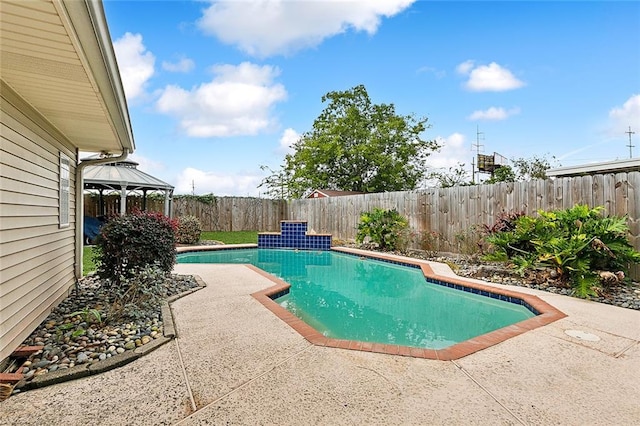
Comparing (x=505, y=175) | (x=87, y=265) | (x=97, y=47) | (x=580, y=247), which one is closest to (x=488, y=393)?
(x=97, y=47)

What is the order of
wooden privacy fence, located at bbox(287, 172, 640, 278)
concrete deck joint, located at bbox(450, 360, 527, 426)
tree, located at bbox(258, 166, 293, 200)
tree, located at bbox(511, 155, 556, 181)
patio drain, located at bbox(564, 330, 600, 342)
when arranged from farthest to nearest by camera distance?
1. tree, located at bbox(258, 166, 293, 200)
2. tree, located at bbox(511, 155, 556, 181)
3. wooden privacy fence, located at bbox(287, 172, 640, 278)
4. patio drain, located at bbox(564, 330, 600, 342)
5. concrete deck joint, located at bbox(450, 360, 527, 426)

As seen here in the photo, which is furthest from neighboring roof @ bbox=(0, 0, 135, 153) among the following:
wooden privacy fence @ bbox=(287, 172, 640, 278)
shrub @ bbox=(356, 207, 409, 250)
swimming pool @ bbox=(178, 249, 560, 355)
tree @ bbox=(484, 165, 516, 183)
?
tree @ bbox=(484, 165, 516, 183)

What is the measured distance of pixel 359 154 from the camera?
72.6 feet

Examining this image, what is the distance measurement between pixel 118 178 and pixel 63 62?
11.5 m

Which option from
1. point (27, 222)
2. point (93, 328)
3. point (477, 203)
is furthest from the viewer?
point (477, 203)

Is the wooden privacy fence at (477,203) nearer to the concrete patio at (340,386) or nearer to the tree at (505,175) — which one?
the concrete patio at (340,386)

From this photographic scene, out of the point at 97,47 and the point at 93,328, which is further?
the point at 93,328

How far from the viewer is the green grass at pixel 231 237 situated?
14.2m

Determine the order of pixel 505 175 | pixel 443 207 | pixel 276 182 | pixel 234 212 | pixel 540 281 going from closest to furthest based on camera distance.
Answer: pixel 540 281 < pixel 443 207 < pixel 234 212 < pixel 505 175 < pixel 276 182

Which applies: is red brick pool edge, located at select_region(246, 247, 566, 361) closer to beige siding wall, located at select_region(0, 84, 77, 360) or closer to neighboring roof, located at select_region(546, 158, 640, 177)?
beige siding wall, located at select_region(0, 84, 77, 360)

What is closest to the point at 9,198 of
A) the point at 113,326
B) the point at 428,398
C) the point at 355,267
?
the point at 113,326

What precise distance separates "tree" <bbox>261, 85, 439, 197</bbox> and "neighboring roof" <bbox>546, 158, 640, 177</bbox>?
1466 centimetres

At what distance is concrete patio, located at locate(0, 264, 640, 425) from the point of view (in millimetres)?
2064

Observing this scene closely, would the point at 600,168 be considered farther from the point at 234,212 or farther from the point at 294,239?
the point at 234,212
